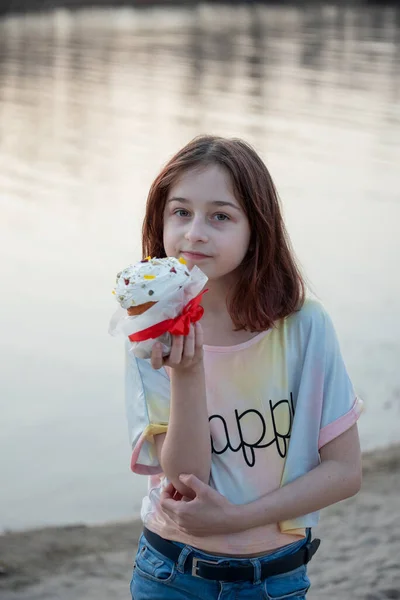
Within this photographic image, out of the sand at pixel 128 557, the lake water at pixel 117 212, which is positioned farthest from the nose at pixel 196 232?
the lake water at pixel 117 212

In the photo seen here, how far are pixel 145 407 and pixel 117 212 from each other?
8849mm

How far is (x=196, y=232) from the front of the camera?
79.0 inches

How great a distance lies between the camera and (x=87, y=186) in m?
12.2

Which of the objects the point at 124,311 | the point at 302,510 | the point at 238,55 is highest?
the point at 124,311

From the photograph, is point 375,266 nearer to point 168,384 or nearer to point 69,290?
point 69,290

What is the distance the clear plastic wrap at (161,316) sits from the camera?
6.03 feet

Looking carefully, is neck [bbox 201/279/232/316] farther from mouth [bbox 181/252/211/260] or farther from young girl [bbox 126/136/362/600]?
mouth [bbox 181/252/211/260]

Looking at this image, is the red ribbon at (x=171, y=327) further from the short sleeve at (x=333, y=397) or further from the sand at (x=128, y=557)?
the sand at (x=128, y=557)

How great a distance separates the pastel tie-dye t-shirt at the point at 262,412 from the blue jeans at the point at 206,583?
2 centimetres

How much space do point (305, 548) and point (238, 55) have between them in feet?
94.7

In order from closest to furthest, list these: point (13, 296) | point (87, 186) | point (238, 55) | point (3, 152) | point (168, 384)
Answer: point (168, 384), point (13, 296), point (87, 186), point (3, 152), point (238, 55)

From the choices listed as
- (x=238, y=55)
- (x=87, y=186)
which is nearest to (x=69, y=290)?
(x=87, y=186)

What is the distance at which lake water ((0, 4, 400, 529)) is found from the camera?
6133 mm

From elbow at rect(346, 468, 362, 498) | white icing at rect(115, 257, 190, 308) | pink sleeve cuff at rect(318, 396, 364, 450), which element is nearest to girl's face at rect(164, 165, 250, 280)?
white icing at rect(115, 257, 190, 308)
